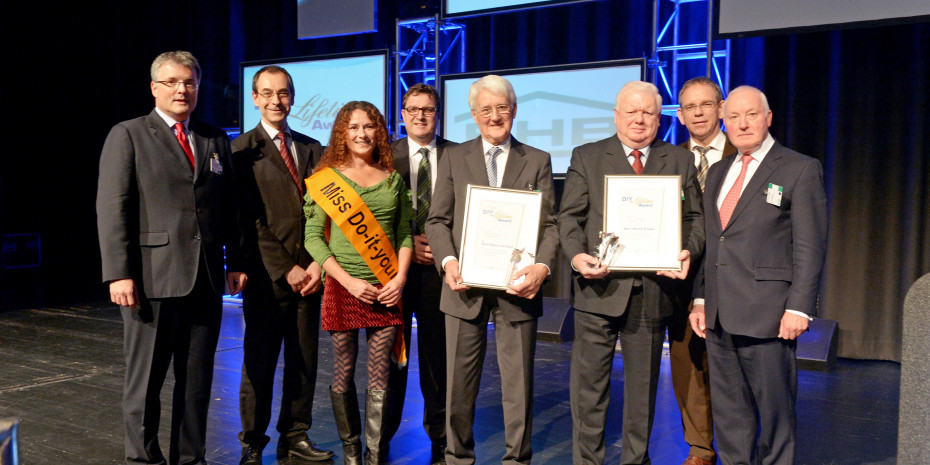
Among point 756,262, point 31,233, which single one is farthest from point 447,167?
point 31,233

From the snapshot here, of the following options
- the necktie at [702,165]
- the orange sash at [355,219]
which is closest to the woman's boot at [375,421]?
the orange sash at [355,219]

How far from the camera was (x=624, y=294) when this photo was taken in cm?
247

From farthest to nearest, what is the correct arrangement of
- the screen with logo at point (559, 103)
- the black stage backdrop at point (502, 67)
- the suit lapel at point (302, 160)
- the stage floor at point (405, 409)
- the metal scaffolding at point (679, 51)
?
the screen with logo at point (559, 103) → the metal scaffolding at point (679, 51) → the black stage backdrop at point (502, 67) → the stage floor at point (405, 409) → the suit lapel at point (302, 160)

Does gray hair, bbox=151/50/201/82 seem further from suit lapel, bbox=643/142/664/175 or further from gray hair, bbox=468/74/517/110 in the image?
suit lapel, bbox=643/142/664/175

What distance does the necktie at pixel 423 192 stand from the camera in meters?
2.93

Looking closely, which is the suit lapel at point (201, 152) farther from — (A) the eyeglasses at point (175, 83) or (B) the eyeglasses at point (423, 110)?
(B) the eyeglasses at point (423, 110)

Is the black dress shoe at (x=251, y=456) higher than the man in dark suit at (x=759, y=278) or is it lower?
lower

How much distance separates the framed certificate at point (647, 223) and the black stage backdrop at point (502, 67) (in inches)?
123

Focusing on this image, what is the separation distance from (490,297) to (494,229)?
0.81 ft

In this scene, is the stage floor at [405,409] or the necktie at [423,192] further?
the stage floor at [405,409]

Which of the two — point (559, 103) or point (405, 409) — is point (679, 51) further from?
point (405, 409)

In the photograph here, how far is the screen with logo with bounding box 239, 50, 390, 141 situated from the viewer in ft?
21.0

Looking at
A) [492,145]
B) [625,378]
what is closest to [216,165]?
[492,145]

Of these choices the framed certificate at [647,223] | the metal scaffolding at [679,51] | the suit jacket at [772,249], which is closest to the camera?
the suit jacket at [772,249]
